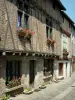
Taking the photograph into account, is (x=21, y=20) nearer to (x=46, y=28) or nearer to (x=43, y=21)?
(x=43, y=21)

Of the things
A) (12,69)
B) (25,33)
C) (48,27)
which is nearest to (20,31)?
(25,33)

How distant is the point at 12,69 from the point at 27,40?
224 cm

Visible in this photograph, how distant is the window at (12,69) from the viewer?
13.5 m

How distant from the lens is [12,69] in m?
14.1

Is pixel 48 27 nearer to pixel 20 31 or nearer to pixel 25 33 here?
pixel 25 33

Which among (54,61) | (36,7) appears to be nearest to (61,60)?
(54,61)

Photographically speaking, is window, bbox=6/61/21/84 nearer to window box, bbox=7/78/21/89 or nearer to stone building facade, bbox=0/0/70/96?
stone building facade, bbox=0/0/70/96

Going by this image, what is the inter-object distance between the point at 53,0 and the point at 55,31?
2.88 metres

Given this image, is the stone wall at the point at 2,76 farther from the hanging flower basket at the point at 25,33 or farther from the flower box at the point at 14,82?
the hanging flower basket at the point at 25,33

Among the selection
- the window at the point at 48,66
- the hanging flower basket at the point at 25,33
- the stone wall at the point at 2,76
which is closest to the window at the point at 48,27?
the window at the point at 48,66

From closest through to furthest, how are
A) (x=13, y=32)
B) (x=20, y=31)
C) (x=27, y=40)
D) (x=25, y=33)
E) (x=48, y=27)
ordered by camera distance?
1. (x=13, y=32)
2. (x=20, y=31)
3. (x=25, y=33)
4. (x=27, y=40)
5. (x=48, y=27)

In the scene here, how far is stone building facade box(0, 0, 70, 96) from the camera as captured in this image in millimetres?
12633

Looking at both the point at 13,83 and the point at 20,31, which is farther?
the point at 20,31

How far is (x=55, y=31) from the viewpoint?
883 inches
